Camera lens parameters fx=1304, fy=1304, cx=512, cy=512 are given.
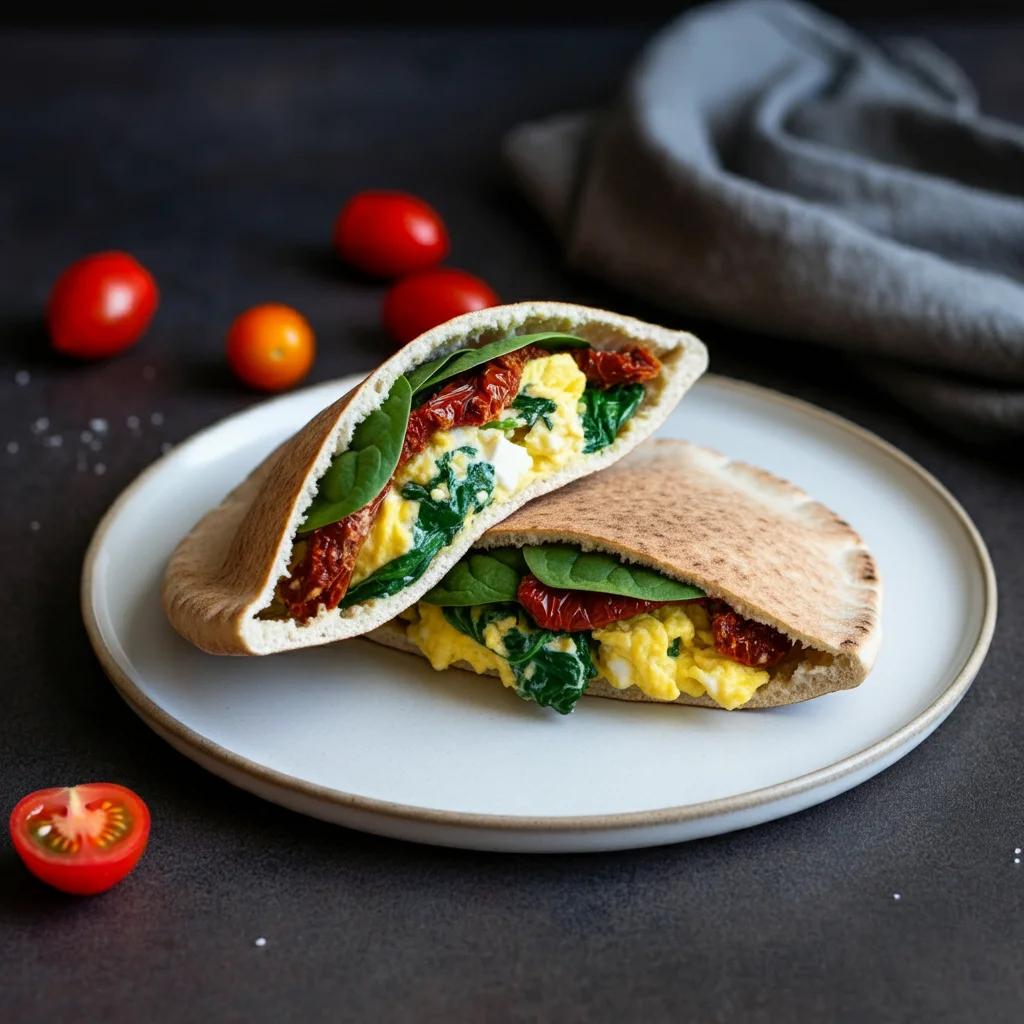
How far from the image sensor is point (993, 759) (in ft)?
10.3

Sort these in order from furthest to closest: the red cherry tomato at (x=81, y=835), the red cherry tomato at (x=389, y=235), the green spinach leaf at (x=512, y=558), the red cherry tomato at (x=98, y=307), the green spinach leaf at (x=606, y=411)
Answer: the red cherry tomato at (x=389, y=235), the red cherry tomato at (x=98, y=307), the green spinach leaf at (x=606, y=411), the green spinach leaf at (x=512, y=558), the red cherry tomato at (x=81, y=835)

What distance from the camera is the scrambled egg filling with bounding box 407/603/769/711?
3061 mm

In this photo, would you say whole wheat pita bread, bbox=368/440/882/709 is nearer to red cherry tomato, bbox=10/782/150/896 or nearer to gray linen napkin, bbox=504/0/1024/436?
red cherry tomato, bbox=10/782/150/896

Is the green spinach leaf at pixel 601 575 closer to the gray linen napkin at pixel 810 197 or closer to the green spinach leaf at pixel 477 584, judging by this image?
the green spinach leaf at pixel 477 584

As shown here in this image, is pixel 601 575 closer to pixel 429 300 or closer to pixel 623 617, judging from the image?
pixel 623 617

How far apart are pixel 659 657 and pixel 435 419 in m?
0.81

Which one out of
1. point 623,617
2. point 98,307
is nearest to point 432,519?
point 623,617

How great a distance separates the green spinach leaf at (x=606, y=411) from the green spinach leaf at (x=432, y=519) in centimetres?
38

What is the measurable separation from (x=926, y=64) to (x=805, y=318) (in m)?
2.26

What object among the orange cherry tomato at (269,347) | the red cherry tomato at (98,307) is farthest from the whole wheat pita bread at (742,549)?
the red cherry tomato at (98,307)

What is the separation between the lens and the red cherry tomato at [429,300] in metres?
4.92

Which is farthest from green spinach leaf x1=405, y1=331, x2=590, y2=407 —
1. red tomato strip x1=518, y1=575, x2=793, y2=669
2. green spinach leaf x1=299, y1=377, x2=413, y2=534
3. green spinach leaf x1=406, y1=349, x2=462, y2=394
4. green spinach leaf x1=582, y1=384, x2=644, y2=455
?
red tomato strip x1=518, y1=575, x2=793, y2=669

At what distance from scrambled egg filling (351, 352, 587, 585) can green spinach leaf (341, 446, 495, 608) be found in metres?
0.01

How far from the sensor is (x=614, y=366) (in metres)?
3.61
